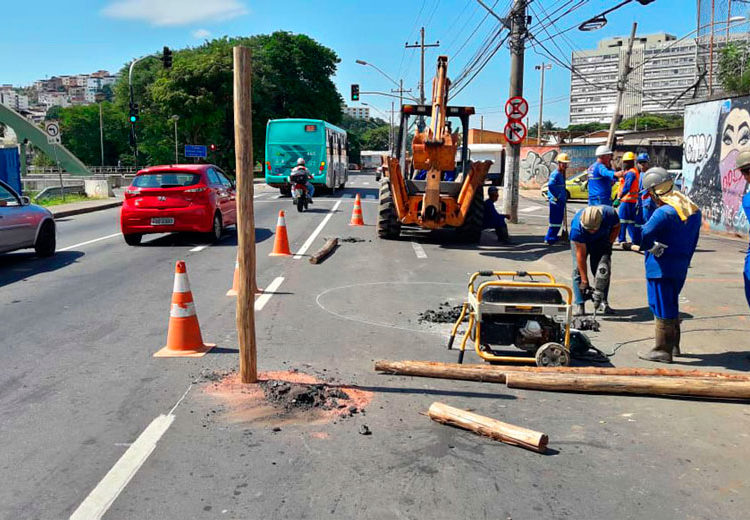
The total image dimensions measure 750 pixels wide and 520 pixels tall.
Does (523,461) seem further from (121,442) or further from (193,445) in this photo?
(121,442)

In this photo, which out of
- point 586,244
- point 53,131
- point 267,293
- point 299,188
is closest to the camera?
point 586,244

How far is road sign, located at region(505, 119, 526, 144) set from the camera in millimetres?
16203

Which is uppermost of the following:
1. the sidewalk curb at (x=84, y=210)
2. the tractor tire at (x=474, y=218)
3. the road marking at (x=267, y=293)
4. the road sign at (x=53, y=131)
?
the road sign at (x=53, y=131)

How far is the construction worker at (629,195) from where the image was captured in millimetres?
12570

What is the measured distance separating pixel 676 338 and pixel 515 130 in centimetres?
1070

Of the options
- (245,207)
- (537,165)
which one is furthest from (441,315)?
(537,165)

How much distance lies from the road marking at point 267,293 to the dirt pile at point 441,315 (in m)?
1.99

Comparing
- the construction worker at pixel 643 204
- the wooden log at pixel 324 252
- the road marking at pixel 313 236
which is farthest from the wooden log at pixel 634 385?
the road marking at pixel 313 236

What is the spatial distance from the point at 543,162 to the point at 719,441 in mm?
38609

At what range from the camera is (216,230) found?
46.8ft

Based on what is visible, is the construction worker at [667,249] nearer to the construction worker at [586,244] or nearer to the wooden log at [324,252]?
the construction worker at [586,244]

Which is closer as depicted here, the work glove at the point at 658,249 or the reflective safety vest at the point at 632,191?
the work glove at the point at 658,249

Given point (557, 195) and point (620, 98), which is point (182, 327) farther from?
point (620, 98)

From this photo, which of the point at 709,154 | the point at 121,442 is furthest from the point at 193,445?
the point at 709,154
